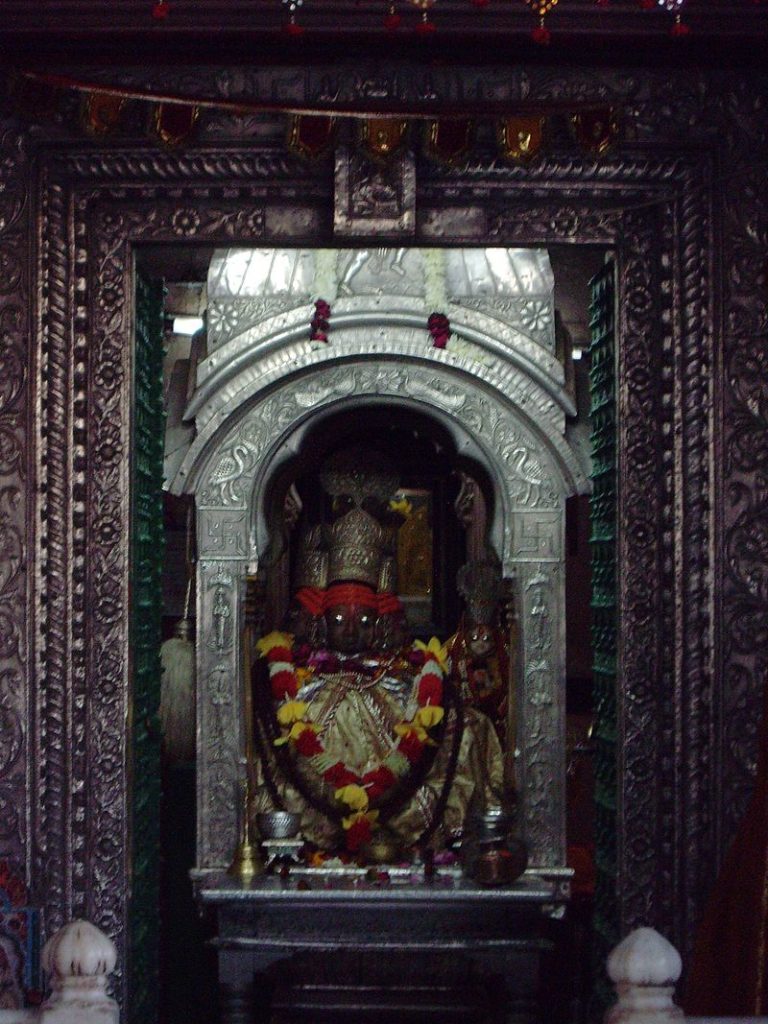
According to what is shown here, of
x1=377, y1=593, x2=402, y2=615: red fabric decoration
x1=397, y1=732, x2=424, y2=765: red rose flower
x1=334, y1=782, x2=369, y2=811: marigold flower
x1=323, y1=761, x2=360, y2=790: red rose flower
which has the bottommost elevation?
x1=334, y1=782, x2=369, y2=811: marigold flower

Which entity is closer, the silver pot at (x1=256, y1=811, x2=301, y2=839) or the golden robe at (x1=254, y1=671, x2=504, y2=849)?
the silver pot at (x1=256, y1=811, x2=301, y2=839)

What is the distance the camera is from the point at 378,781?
6.30m

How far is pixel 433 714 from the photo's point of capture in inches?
250

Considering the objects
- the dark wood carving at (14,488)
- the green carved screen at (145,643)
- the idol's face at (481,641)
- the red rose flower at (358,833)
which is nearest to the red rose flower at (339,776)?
the red rose flower at (358,833)

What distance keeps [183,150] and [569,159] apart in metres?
0.94

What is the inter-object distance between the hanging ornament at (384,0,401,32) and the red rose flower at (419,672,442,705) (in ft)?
10.7

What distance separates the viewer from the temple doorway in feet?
20.6

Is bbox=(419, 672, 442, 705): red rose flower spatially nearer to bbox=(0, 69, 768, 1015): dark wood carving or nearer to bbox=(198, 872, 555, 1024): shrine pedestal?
bbox=(198, 872, 555, 1024): shrine pedestal

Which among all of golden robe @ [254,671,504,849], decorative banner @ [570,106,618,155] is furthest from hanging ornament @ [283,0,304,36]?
golden robe @ [254,671,504,849]

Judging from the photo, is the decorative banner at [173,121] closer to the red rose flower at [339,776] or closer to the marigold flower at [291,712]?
the marigold flower at [291,712]

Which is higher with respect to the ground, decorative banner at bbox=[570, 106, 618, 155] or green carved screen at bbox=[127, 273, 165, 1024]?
decorative banner at bbox=[570, 106, 618, 155]

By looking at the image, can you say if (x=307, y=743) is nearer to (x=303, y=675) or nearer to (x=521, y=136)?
(x=303, y=675)

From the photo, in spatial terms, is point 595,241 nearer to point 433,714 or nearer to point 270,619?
point 433,714

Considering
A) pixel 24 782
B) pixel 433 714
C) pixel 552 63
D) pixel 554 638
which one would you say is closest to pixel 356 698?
pixel 433 714
